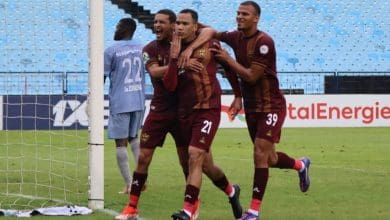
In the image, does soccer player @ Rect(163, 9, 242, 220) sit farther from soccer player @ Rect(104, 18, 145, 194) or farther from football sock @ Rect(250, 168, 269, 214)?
soccer player @ Rect(104, 18, 145, 194)

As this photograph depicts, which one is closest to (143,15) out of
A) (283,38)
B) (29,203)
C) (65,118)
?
(283,38)

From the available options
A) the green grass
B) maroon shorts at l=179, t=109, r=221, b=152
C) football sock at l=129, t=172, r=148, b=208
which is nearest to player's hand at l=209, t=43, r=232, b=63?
maroon shorts at l=179, t=109, r=221, b=152

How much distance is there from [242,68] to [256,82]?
323mm

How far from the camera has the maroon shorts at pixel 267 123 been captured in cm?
794

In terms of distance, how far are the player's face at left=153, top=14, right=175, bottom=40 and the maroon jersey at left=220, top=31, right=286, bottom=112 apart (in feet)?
1.65

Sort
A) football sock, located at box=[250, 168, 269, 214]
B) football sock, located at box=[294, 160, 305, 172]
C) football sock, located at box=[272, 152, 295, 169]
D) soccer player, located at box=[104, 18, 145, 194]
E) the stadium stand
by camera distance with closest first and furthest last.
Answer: football sock, located at box=[250, 168, 269, 214] < football sock, located at box=[272, 152, 295, 169] < football sock, located at box=[294, 160, 305, 172] < soccer player, located at box=[104, 18, 145, 194] < the stadium stand

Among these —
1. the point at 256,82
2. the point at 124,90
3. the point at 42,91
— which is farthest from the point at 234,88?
the point at 42,91

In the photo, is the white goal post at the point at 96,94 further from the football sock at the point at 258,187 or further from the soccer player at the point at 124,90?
the football sock at the point at 258,187

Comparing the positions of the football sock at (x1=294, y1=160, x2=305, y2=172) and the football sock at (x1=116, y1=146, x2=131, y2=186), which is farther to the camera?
the football sock at (x1=116, y1=146, x2=131, y2=186)

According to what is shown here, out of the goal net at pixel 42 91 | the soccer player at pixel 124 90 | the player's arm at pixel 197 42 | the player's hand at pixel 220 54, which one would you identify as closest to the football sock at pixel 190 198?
the player's arm at pixel 197 42

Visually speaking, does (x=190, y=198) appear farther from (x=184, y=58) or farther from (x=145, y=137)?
(x=184, y=58)

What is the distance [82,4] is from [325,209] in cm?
1806

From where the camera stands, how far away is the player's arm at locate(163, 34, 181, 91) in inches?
291

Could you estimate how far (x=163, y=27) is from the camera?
8023mm
